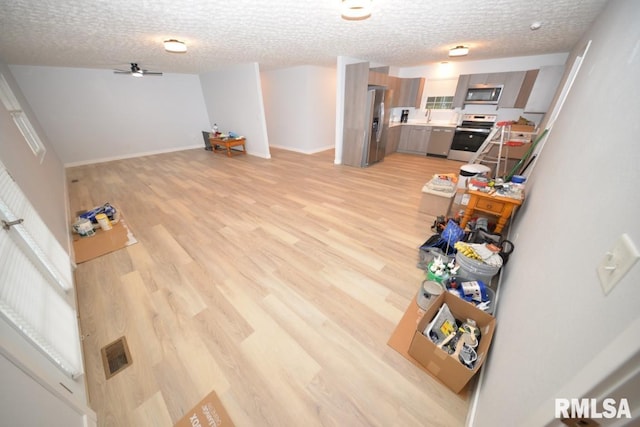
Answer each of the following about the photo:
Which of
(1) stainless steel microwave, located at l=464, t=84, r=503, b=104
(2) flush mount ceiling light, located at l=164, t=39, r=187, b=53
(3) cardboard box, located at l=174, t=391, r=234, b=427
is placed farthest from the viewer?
(1) stainless steel microwave, located at l=464, t=84, r=503, b=104

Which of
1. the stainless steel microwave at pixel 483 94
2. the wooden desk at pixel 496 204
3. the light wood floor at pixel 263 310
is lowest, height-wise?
the light wood floor at pixel 263 310

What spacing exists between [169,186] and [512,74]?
7.49 m

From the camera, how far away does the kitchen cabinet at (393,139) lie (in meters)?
5.82

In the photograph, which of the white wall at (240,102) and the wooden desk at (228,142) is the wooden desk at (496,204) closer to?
the white wall at (240,102)

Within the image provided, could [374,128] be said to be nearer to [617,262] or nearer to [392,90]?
[392,90]

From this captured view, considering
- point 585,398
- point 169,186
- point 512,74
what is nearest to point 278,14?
point 585,398

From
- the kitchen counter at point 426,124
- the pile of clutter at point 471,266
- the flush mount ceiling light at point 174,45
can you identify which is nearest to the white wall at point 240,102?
the flush mount ceiling light at point 174,45

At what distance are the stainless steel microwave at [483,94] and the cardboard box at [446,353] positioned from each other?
5.53m

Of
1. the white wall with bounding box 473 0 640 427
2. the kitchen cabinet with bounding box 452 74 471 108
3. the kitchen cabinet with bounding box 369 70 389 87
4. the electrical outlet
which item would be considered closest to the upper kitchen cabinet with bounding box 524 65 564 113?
the kitchen cabinet with bounding box 452 74 471 108

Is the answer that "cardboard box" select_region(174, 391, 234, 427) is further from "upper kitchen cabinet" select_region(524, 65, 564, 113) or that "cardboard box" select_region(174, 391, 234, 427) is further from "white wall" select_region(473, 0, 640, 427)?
"upper kitchen cabinet" select_region(524, 65, 564, 113)

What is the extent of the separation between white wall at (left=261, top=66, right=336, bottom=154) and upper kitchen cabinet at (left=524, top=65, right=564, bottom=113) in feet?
15.4

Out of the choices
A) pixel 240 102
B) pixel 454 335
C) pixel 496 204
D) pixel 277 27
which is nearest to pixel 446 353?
pixel 454 335

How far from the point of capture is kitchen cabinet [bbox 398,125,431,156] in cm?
580

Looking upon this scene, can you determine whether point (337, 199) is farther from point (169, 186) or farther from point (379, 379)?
point (169, 186)
